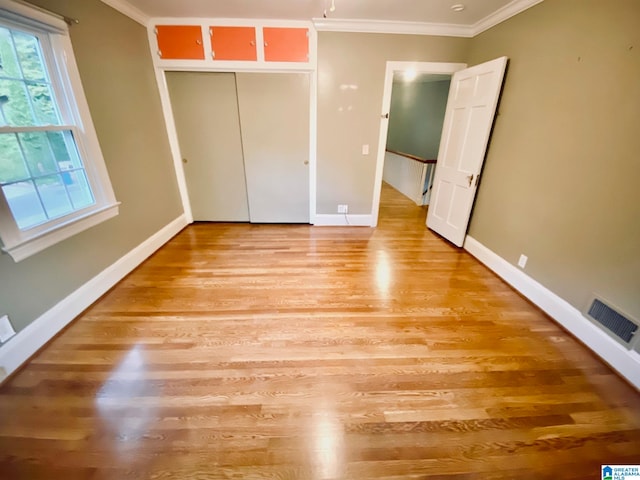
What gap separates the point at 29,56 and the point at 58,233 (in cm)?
123

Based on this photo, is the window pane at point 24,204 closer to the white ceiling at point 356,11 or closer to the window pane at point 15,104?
the window pane at point 15,104

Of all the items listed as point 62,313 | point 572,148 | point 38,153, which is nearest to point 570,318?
point 572,148

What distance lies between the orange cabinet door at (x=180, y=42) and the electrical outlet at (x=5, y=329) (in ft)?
9.89

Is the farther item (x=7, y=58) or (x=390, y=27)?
(x=390, y=27)

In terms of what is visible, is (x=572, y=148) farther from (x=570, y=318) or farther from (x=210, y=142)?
(x=210, y=142)

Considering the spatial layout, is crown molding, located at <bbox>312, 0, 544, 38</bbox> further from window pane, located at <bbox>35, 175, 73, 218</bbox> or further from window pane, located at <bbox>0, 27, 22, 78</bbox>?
window pane, located at <bbox>35, 175, 73, 218</bbox>

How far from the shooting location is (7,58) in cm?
161

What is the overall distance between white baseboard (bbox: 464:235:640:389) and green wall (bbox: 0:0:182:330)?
3.76 m

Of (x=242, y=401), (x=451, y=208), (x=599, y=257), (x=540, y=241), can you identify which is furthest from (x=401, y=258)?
(x=242, y=401)

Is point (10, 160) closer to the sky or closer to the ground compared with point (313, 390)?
closer to the sky

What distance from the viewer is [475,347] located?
1.74 metres

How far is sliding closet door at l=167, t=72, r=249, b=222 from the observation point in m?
3.19

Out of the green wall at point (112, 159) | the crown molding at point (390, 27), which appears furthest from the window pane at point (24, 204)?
the crown molding at point (390, 27)

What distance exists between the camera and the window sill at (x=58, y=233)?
156 cm
